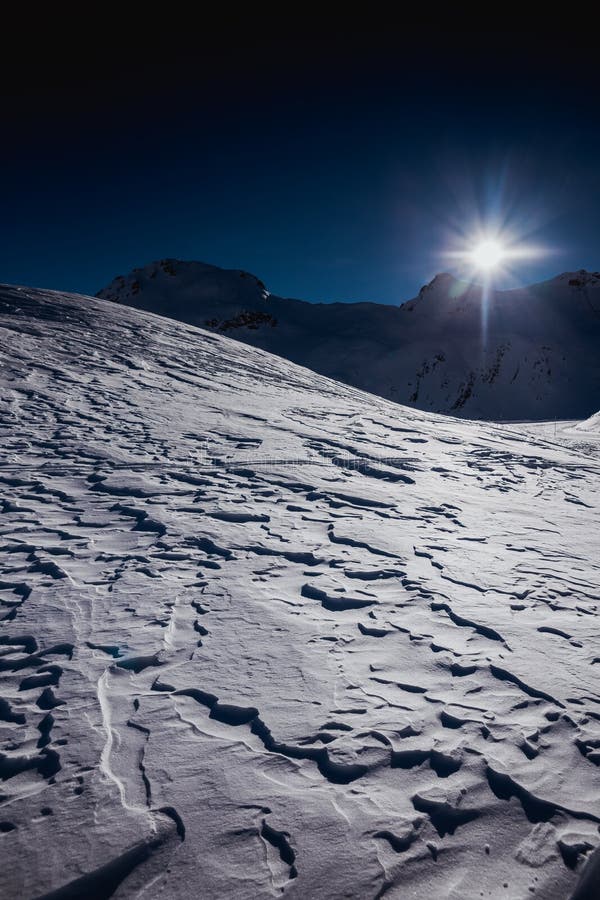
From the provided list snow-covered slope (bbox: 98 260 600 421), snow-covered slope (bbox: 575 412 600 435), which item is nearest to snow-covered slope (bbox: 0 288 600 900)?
snow-covered slope (bbox: 575 412 600 435)

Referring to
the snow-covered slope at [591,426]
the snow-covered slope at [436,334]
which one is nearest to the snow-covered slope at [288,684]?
the snow-covered slope at [591,426]

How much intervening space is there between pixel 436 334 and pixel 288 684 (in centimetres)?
3001

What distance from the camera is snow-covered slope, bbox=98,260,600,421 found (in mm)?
23688

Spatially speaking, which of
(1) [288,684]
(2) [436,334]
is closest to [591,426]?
(1) [288,684]

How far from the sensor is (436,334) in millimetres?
29375

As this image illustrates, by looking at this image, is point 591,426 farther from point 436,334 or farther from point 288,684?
point 436,334

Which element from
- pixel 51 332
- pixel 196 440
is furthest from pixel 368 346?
pixel 196 440

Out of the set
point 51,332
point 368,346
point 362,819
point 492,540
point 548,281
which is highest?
point 548,281

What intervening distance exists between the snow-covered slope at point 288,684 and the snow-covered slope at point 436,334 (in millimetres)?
20189

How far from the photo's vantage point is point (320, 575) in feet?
9.18

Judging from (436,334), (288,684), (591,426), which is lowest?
(288,684)

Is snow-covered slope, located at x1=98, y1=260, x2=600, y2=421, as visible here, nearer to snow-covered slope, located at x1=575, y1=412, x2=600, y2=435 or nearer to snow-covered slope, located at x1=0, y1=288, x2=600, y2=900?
snow-covered slope, located at x1=575, y1=412, x2=600, y2=435

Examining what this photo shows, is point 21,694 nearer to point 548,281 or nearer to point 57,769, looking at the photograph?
point 57,769

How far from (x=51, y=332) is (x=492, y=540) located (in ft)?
30.2
